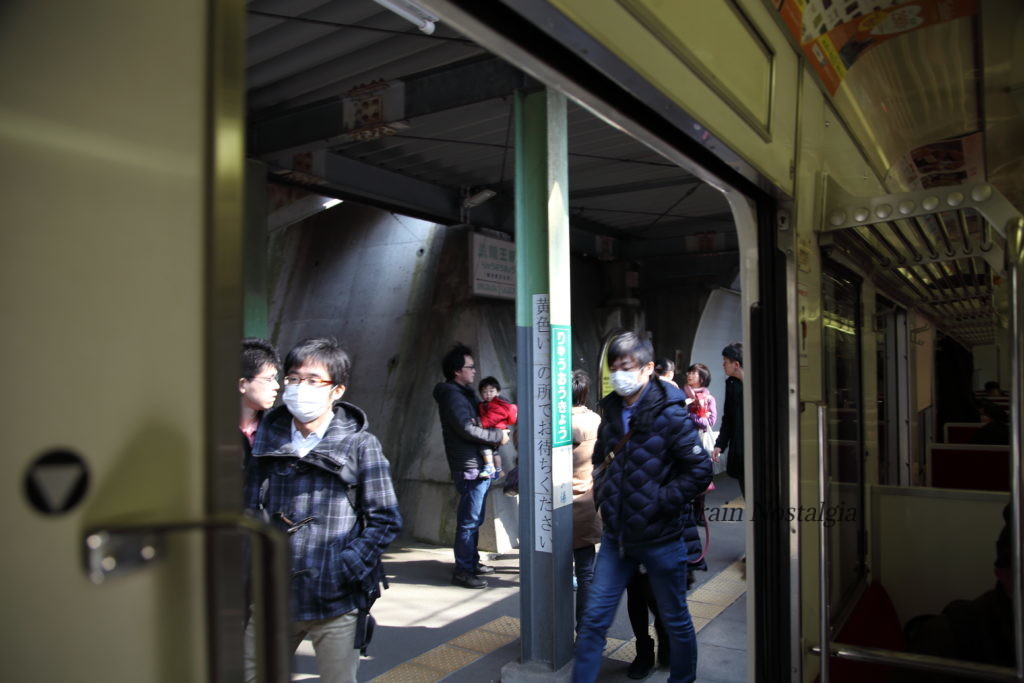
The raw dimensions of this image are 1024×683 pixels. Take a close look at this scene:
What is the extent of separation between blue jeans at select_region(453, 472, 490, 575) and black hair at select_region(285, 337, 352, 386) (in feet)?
9.18

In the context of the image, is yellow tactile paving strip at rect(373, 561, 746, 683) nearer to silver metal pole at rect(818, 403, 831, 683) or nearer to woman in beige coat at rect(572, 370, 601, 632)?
woman in beige coat at rect(572, 370, 601, 632)

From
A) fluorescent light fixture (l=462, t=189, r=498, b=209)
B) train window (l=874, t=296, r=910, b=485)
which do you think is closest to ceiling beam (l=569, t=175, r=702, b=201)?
fluorescent light fixture (l=462, t=189, r=498, b=209)

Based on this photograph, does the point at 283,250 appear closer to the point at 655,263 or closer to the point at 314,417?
the point at 655,263

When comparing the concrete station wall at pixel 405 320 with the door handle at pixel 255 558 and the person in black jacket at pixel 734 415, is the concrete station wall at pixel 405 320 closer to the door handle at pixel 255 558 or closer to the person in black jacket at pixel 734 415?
the person in black jacket at pixel 734 415

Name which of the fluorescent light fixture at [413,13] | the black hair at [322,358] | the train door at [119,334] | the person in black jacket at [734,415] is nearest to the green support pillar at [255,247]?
the fluorescent light fixture at [413,13]

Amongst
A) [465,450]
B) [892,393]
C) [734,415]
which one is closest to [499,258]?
[465,450]

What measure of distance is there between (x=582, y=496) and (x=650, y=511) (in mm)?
1041

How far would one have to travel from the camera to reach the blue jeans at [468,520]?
17.2 feet

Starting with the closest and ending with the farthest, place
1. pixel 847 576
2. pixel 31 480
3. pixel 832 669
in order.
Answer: pixel 31 480 < pixel 832 669 < pixel 847 576

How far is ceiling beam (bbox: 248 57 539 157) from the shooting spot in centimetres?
410

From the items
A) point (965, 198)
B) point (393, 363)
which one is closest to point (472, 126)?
point (393, 363)

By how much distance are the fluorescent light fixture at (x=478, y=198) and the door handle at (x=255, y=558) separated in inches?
249

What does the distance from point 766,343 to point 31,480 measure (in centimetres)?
228

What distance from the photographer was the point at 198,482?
2.26 feet
